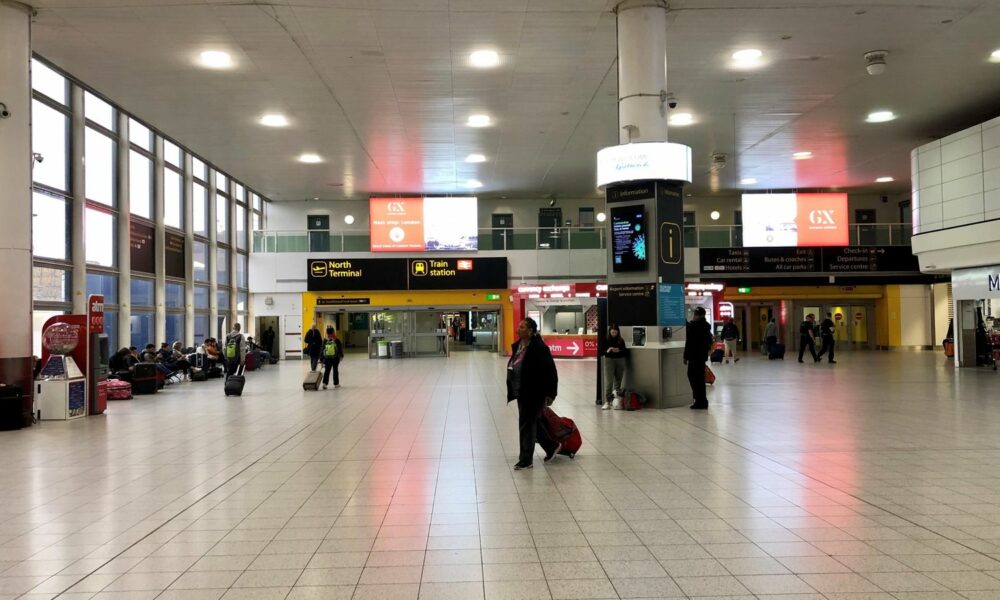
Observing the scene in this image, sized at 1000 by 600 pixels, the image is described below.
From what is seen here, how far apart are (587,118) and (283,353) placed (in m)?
17.0

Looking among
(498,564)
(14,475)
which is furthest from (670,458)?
(14,475)

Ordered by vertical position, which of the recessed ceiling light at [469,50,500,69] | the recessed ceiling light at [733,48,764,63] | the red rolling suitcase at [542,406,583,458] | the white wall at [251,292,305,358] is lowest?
the red rolling suitcase at [542,406,583,458]

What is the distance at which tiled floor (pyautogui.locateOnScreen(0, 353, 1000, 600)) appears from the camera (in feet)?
13.3

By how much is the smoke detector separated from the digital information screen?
5895 mm

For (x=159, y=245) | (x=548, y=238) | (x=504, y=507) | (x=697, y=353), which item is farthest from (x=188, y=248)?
(x=504, y=507)

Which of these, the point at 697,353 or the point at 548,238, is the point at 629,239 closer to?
the point at 697,353

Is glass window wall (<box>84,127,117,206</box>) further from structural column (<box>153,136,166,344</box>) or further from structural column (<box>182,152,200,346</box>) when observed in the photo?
structural column (<box>182,152,200,346</box>)

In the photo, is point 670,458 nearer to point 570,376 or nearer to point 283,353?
point 570,376

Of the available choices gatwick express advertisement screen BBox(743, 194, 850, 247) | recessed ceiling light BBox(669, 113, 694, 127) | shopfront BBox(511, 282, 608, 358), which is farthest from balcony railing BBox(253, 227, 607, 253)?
recessed ceiling light BBox(669, 113, 694, 127)

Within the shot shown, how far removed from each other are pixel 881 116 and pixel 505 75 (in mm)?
10247

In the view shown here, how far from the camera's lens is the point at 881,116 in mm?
18125

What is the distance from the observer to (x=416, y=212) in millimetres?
26562

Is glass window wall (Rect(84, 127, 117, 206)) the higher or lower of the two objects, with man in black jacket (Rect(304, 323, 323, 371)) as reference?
higher

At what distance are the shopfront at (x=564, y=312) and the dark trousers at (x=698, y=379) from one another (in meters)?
14.1
